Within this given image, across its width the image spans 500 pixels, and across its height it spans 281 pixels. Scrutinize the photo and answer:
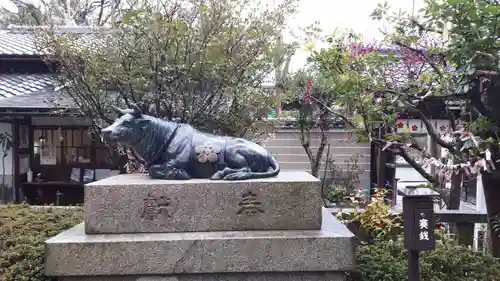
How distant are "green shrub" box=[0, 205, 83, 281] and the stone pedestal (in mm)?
734

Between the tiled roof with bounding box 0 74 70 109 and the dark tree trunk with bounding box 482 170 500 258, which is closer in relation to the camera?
the dark tree trunk with bounding box 482 170 500 258

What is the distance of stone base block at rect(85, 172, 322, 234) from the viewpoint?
4184mm

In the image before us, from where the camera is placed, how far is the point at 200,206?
13.8 ft

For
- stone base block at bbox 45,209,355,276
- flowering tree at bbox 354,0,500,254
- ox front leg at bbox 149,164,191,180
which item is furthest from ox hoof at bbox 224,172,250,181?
flowering tree at bbox 354,0,500,254

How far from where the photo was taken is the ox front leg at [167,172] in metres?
4.37

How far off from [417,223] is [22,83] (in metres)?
10.9

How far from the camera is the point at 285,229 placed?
14.0ft

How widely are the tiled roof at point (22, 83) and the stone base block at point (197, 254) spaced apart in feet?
26.1

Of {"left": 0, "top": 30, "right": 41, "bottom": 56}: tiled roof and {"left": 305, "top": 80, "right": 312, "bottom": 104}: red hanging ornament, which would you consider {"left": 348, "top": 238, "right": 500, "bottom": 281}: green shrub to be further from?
{"left": 0, "top": 30, "right": 41, "bottom": 56}: tiled roof

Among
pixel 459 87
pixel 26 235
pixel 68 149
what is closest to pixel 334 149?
pixel 68 149

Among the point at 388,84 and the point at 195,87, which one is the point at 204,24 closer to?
the point at 195,87

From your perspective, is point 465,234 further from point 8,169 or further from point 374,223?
point 8,169

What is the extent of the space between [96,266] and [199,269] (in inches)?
36.9

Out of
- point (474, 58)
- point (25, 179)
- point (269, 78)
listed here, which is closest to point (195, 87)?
point (269, 78)
